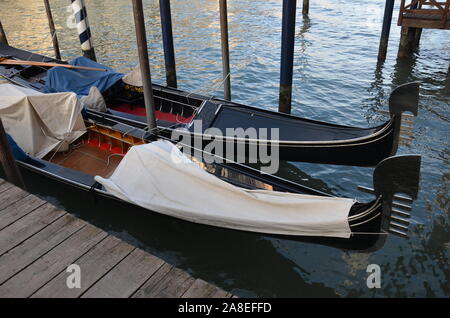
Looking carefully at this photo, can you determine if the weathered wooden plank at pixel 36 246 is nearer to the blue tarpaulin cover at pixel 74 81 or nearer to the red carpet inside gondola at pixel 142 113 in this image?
the red carpet inside gondola at pixel 142 113

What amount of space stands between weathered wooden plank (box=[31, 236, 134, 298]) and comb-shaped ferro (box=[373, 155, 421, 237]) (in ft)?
7.26

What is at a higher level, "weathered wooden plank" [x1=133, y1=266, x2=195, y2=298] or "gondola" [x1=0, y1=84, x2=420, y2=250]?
"weathered wooden plank" [x1=133, y1=266, x2=195, y2=298]

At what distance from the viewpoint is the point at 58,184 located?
18.3 ft

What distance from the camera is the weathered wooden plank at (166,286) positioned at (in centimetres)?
268

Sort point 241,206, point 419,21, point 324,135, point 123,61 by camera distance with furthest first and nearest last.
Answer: point 123,61, point 419,21, point 324,135, point 241,206

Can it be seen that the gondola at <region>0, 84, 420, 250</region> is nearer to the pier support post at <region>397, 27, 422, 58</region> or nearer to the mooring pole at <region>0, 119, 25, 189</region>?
the mooring pole at <region>0, 119, 25, 189</region>

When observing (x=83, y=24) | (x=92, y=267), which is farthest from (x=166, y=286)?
(x=83, y=24)

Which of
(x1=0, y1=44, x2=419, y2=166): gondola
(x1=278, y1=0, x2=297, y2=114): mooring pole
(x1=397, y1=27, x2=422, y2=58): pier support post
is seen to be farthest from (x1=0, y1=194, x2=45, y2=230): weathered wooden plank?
(x1=397, y1=27, x2=422, y2=58): pier support post

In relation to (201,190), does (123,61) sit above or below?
below

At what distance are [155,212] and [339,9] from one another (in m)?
17.1

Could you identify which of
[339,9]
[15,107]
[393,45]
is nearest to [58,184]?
[15,107]

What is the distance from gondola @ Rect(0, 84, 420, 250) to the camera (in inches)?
142

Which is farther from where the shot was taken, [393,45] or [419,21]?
[393,45]
